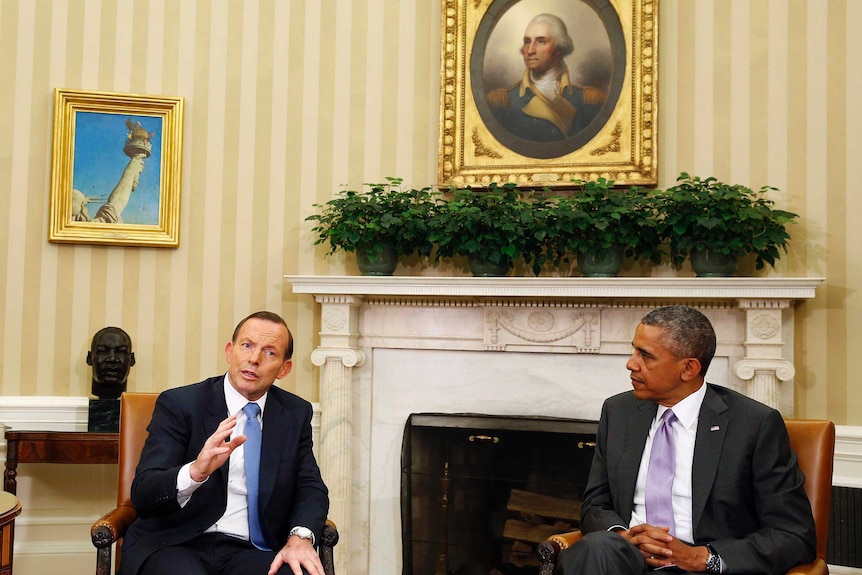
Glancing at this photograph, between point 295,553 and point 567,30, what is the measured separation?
128 inches

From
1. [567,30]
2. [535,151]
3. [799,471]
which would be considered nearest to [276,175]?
[535,151]

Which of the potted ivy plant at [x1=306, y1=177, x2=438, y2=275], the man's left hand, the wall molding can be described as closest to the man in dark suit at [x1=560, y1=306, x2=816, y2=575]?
the man's left hand

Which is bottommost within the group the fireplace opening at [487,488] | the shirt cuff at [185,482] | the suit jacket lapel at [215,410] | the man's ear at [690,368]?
the fireplace opening at [487,488]

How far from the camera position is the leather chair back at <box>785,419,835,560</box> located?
2756mm

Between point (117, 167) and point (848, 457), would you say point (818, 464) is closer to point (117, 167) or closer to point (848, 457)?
point (848, 457)

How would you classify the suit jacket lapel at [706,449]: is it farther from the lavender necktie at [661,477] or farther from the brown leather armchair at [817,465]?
the brown leather armchair at [817,465]

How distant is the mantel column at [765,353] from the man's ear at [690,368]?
1.42 metres

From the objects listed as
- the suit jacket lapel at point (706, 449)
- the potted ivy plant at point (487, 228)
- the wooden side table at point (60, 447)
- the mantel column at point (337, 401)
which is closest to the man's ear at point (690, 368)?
the suit jacket lapel at point (706, 449)

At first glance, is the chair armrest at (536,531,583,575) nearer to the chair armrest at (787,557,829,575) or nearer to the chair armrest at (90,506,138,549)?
the chair armrest at (787,557,829,575)

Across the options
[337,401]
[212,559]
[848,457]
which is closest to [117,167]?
[337,401]

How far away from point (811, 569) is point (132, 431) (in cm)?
254

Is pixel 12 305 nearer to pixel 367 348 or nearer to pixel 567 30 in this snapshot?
pixel 367 348

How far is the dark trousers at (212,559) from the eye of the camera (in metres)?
2.51

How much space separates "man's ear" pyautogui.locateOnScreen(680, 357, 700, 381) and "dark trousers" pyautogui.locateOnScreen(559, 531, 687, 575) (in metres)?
0.59
